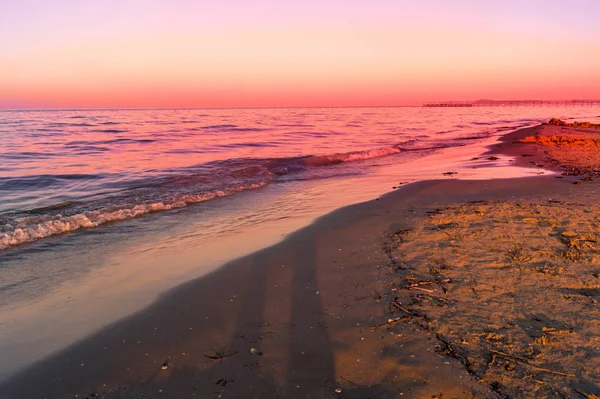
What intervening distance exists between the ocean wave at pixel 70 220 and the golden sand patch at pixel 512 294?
254 inches

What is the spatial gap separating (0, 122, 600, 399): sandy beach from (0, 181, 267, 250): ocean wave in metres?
4.65

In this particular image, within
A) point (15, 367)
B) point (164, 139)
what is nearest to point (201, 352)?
point (15, 367)

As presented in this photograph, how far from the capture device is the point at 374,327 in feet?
13.1

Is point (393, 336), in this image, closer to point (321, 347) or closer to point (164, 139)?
point (321, 347)

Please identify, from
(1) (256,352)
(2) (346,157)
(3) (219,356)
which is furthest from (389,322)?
(2) (346,157)

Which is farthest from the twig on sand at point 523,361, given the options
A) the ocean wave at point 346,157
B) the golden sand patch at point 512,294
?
the ocean wave at point 346,157

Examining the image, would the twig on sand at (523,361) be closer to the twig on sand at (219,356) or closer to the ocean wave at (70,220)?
the twig on sand at (219,356)

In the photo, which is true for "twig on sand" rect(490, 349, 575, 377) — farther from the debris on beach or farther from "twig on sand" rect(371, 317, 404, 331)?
the debris on beach

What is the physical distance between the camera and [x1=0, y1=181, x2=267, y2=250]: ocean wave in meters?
7.87

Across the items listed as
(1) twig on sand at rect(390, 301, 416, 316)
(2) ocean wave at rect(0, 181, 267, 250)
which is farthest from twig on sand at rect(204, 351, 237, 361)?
(2) ocean wave at rect(0, 181, 267, 250)

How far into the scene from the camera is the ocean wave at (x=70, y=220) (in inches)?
310

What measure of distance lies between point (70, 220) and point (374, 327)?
758cm

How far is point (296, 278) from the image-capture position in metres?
5.37

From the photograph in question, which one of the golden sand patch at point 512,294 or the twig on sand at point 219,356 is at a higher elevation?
the golden sand patch at point 512,294
